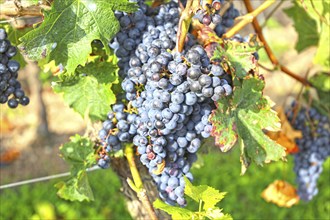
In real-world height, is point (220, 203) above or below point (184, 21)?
below

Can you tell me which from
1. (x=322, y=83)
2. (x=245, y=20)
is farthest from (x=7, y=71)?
(x=322, y=83)

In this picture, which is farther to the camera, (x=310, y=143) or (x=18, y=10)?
(x=310, y=143)

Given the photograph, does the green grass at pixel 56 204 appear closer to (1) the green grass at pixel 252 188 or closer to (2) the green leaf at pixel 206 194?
(1) the green grass at pixel 252 188

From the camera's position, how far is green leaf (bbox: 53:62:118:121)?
4.27 ft

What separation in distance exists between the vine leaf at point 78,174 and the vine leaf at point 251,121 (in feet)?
1.35

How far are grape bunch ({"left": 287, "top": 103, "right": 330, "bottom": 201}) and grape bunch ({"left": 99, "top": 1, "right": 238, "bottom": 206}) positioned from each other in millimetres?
836

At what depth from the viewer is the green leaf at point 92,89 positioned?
1.30 m

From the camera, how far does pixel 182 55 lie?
1140 millimetres

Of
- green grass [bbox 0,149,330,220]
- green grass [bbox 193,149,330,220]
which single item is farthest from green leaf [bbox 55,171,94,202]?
green grass [bbox 193,149,330,220]

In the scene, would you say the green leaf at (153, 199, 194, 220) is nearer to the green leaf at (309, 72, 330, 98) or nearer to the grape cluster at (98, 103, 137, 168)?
the grape cluster at (98, 103, 137, 168)

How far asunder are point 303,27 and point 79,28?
118 centimetres

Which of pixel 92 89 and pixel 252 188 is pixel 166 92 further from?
pixel 252 188

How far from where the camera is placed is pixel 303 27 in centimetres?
204

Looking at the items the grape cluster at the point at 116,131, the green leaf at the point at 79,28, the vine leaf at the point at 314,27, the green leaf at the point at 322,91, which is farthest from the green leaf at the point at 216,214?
the green leaf at the point at 322,91
